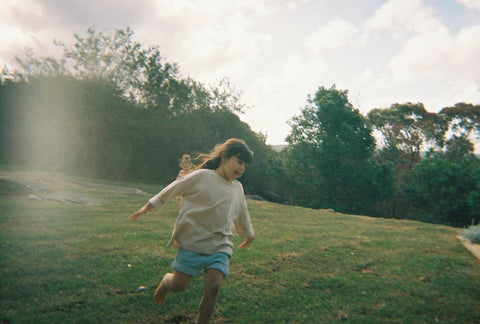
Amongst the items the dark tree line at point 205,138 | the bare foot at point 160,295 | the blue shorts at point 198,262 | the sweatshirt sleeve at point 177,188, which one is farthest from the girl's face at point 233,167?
the dark tree line at point 205,138

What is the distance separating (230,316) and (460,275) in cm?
368

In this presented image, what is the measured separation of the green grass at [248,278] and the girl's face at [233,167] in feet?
4.43

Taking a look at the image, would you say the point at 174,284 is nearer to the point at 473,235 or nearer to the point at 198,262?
the point at 198,262

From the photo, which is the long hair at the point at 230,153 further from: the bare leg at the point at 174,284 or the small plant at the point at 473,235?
the small plant at the point at 473,235

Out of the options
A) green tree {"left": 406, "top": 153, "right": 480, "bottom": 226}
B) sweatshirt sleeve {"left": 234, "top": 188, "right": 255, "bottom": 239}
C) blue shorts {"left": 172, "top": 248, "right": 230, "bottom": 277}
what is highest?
green tree {"left": 406, "top": 153, "right": 480, "bottom": 226}

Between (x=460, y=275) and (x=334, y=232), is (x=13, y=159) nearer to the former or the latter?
(x=334, y=232)

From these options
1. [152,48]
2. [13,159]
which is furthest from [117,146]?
[152,48]

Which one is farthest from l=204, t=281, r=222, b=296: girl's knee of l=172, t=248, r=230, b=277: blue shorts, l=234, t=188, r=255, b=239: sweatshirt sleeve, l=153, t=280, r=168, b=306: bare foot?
l=234, t=188, r=255, b=239: sweatshirt sleeve

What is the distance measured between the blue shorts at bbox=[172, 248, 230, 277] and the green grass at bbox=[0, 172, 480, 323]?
51 cm

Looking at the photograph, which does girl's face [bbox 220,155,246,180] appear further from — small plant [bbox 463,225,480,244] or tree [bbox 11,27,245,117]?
tree [bbox 11,27,245,117]

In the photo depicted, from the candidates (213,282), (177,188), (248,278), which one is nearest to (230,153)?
(177,188)

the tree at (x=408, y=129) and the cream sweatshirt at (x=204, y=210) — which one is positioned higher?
the tree at (x=408, y=129)

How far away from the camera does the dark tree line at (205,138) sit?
22.7 metres

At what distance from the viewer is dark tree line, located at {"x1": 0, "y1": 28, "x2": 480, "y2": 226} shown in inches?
894
